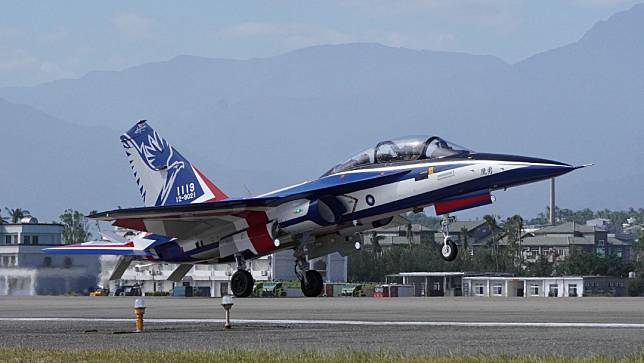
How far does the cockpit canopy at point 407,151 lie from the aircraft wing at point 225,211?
0.50 m

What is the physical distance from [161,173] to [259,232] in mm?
5940

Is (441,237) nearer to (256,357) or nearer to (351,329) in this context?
(351,329)

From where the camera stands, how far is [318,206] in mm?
32500

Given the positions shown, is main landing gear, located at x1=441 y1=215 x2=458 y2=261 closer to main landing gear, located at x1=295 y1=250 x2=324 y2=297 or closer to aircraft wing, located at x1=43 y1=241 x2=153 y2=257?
main landing gear, located at x1=295 y1=250 x2=324 y2=297

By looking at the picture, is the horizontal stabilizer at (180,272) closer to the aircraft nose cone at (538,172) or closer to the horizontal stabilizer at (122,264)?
the horizontal stabilizer at (122,264)

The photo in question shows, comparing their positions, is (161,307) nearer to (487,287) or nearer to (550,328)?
(550,328)

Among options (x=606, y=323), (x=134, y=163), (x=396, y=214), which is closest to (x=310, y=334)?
(x=606, y=323)

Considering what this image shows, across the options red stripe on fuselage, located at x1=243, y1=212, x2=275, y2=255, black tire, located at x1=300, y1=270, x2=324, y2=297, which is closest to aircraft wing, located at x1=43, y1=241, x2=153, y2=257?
red stripe on fuselage, located at x1=243, y1=212, x2=275, y2=255

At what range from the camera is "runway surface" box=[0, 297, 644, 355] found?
54.4ft

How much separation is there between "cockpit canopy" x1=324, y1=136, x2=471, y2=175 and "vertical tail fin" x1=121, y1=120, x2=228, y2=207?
653cm

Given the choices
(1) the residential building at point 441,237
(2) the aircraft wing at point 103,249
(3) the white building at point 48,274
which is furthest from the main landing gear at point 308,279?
(1) the residential building at point 441,237

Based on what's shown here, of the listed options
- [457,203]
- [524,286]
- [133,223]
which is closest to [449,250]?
[457,203]

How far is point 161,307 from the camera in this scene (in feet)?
100

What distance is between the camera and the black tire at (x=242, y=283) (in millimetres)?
34625
